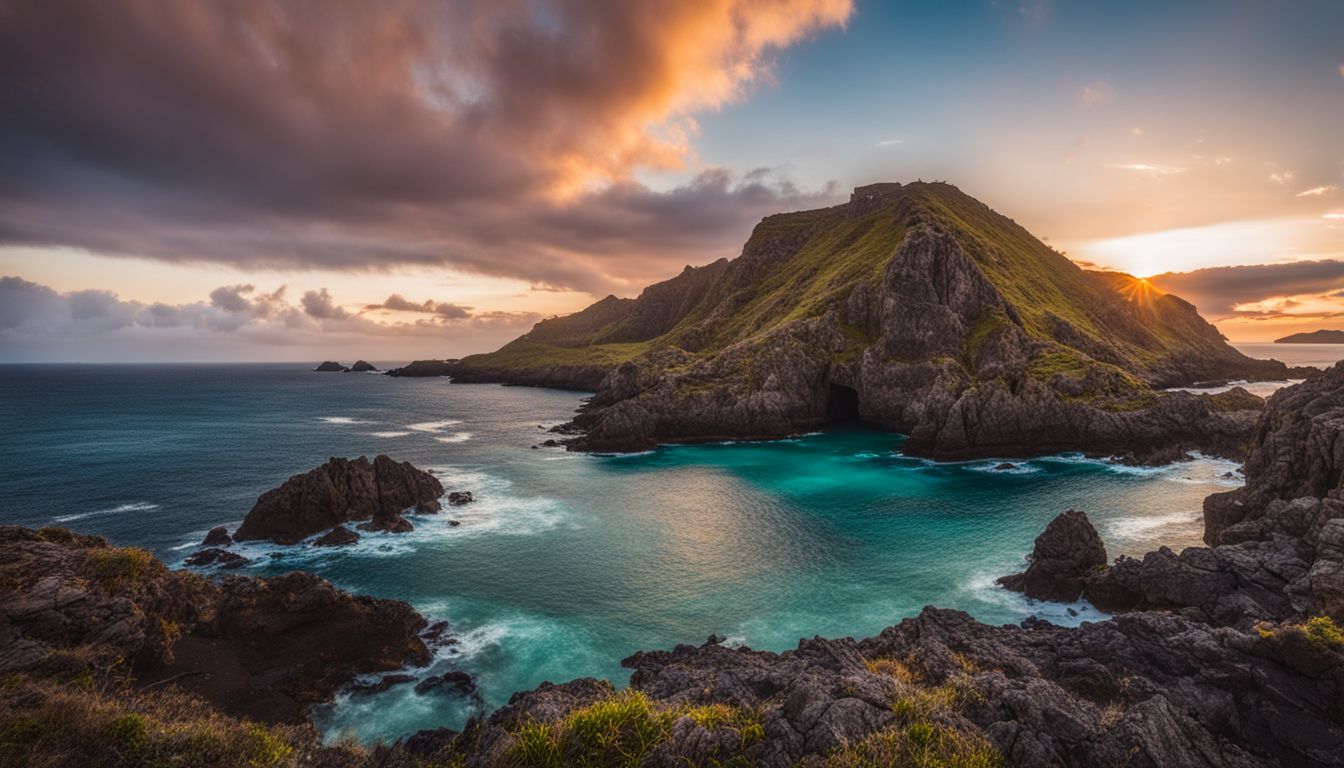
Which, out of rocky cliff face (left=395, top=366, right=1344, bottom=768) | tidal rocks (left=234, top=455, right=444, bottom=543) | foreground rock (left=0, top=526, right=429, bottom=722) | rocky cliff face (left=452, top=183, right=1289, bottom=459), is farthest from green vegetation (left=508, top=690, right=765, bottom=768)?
rocky cliff face (left=452, top=183, right=1289, bottom=459)

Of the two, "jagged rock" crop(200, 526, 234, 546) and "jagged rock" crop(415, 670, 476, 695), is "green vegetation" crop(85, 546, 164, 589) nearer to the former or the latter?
"jagged rock" crop(415, 670, 476, 695)

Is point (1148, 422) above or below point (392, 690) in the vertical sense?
above

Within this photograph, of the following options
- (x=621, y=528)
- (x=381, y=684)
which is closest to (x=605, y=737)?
(x=381, y=684)

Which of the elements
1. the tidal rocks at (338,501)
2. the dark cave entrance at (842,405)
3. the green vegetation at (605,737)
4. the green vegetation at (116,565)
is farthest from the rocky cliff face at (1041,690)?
the dark cave entrance at (842,405)

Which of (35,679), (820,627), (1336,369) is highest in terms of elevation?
(1336,369)

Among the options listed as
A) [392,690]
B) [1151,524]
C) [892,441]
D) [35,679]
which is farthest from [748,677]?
[892,441]

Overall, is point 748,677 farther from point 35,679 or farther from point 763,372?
point 763,372

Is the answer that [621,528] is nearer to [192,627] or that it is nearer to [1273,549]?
[192,627]
